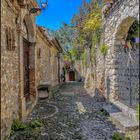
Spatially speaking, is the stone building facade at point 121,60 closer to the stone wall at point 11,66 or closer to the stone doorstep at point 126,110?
the stone doorstep at point 126,110

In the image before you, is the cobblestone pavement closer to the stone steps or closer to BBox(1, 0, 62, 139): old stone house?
the stone steps

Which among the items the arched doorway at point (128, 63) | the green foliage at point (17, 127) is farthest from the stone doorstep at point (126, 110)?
the green foliage at point (17, 127)

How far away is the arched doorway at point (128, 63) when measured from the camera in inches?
180

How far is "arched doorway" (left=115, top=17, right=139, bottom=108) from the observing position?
4.58 meters

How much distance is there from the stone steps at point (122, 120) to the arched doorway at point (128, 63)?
1.18ft

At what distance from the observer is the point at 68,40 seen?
28.5 m

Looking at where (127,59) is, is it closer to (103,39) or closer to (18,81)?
(103,39)

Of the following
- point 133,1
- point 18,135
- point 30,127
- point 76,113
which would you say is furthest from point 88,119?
point 133,1

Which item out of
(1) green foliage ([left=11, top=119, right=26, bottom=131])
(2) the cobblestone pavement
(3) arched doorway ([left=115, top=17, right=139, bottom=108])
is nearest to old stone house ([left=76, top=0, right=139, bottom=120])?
(3) arched doorway ([left=115, top=17, right=139, bottom=108])

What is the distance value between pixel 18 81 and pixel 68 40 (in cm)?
2411

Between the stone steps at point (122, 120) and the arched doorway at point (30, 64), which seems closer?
the stone steps at point (122, 120)

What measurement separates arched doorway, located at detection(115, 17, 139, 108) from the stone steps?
1.18ft

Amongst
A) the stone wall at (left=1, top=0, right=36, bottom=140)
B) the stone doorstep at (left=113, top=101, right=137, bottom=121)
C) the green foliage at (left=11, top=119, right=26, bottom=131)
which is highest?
the stone wall at (left=1, top=0, right=36, bottom=140)

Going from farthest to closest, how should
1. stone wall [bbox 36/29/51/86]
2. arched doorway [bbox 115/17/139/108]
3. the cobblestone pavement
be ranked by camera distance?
stone wall [bbox 36/29/51/86] < arched doorway [bbox 115/17/139/108] < the cobblestone pavement
